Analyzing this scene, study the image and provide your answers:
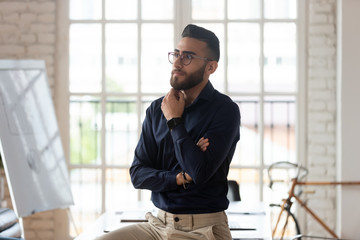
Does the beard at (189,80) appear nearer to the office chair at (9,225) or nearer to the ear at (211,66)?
the ear at (211,66)

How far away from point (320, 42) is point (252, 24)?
63cm

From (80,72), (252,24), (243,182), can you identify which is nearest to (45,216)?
(80,72)

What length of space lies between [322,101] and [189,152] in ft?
10.6

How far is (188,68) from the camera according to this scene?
256 cm

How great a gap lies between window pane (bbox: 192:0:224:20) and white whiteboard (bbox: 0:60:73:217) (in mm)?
1527

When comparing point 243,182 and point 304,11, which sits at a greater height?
point 304,11

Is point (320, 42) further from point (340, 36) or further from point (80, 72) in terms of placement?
point (80, 72)

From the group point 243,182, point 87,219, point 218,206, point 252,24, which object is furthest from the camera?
point 243,182

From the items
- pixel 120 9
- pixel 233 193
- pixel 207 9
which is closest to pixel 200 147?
pixel 233 193

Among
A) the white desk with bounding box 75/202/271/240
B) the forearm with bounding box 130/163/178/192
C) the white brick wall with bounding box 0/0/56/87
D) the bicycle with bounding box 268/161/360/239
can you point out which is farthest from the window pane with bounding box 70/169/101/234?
the forearm with bounding box 130/163/178/192

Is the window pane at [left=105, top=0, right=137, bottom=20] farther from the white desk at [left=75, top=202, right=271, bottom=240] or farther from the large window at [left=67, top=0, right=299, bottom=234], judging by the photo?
the white desk at [left=75, top=202, right=271, bottom=240]
